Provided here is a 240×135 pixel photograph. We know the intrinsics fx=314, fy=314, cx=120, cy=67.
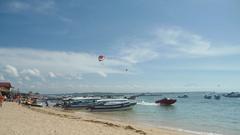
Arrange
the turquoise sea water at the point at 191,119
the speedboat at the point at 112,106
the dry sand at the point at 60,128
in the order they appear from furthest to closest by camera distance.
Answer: the speedboat at the point at 112,106, the turquoise sea water at the point at 191,119, the dry sand at the point at 60,128

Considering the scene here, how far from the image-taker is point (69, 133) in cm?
1410

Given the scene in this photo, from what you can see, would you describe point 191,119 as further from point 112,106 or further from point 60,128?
point 60,128

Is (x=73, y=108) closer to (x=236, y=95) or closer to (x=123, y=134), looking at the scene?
(x=123, y=134)

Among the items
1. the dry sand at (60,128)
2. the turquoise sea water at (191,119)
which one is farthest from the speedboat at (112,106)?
the dry sand at (60,128)

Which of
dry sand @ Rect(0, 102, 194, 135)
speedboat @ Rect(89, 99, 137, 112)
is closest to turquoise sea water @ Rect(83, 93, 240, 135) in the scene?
speedboat @ Rect(89, 99, 137, 112)

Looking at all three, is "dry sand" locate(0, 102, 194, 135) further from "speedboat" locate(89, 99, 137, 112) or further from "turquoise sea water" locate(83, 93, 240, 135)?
"speedboat" locate(89, 99, 137, 112)

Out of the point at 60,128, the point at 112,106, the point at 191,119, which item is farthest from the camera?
the point at 112,106

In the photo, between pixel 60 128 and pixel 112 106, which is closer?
pixel 60 128

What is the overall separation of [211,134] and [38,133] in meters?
12.8

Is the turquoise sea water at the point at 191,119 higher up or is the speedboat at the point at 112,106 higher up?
the speedboat at the point at 112,106

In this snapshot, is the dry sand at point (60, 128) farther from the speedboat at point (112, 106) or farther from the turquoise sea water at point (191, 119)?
the speedboat at point (112, 106)

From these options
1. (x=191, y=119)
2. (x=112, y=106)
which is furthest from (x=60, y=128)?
(x=112, y=106)

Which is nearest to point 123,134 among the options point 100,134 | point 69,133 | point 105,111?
point 100,134

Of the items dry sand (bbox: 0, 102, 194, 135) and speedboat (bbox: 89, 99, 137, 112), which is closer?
dry sand (bbox: 0, 102, 194, 135)
